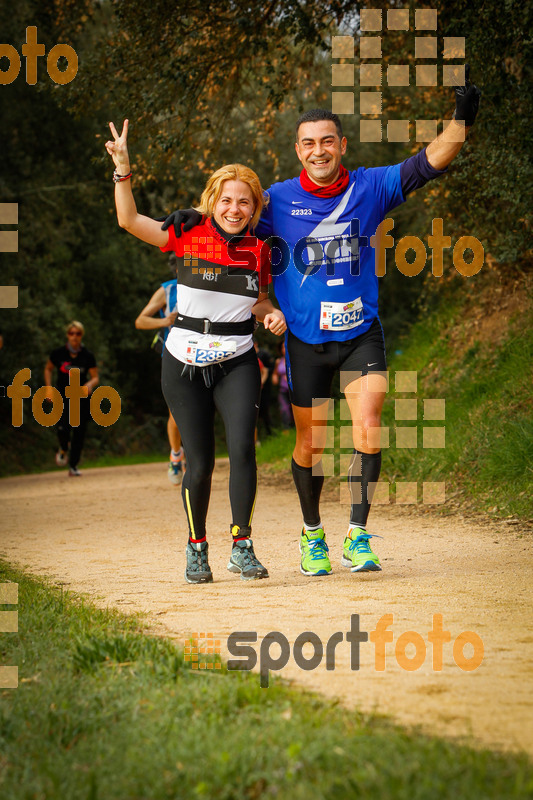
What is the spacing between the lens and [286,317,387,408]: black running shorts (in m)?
5.30

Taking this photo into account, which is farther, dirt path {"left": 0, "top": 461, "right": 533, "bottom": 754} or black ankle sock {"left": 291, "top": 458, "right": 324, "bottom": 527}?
black ankle sock {"left": 291, "top": 458, "right": 324, "bottom": 527}

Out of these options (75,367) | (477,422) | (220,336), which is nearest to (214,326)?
(220,336)

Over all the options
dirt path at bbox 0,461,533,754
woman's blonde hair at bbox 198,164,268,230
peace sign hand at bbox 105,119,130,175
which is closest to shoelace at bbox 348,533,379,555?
dirt path at bbox 0,461,533,754

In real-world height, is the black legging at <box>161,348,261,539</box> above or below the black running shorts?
below

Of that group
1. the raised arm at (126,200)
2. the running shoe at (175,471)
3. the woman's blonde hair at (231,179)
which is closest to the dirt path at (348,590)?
the running shoe at (175,471)

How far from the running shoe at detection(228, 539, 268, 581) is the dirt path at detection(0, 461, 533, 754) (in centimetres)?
10

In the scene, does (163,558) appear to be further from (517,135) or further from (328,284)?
(517,135)

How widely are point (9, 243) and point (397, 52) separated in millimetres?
12327

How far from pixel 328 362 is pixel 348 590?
131cm

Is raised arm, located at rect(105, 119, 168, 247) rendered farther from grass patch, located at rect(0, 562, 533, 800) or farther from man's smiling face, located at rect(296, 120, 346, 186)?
Answer: grass patch, located at rect(0, 562, 533, 800)

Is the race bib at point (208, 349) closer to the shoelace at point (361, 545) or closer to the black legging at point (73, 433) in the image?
the shoelace at point (361, 545)

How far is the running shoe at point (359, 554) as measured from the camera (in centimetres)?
519

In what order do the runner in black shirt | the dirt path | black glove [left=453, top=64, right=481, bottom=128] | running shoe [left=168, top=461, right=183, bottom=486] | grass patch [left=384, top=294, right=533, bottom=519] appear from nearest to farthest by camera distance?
1. the dirt path
2. black glove [left=453, top=64, right=481, bottom=128]
3. grass patch [left=384, top=294, right=533, bottom=519]
4. running shoe [left=168, top=461, right=183, bottom=486]
5. the runner in black shirt

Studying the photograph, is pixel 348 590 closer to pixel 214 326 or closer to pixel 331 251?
pixel 214 326
